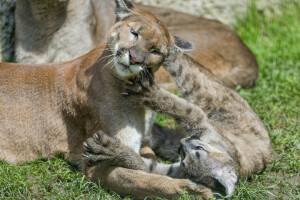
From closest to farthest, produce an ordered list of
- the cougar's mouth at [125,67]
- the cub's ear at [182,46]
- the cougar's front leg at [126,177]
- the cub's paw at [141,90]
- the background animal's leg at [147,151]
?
the cougar's mouth at [125,67] → the cougar's front leg at [126,177] → the cub's paw at [141,90] → the cub's ear at [182,46] → the background animal's leg at [147,151]

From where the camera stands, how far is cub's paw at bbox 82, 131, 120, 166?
452 centimetres

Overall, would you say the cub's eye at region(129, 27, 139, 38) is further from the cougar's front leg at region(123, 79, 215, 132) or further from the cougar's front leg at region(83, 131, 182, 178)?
the cougar's front leg at region(83, 131, 182, 178)

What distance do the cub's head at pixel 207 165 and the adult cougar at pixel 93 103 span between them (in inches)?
4.0

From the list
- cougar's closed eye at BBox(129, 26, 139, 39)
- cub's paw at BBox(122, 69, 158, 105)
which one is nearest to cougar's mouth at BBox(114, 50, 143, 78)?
cub's paw at BBox(122, 69, 158, 105)

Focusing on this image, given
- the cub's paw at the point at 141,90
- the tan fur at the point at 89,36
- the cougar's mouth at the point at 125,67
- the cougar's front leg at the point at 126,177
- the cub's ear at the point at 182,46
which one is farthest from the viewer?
the tan fur at the point at 89,36

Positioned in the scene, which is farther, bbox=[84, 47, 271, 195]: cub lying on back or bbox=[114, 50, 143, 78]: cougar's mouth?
bbox=[84, 47, 271, 195]: cub lying on back

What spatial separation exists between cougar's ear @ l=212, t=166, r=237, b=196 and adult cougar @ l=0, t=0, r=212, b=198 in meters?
0.16

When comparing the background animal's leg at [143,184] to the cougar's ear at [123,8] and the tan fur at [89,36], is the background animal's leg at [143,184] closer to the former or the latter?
the cougar's ear at [123,8]

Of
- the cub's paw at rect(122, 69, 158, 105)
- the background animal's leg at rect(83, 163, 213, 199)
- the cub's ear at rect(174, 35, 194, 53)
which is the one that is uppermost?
the cub's ear at rect(174, 35, 194, 53)

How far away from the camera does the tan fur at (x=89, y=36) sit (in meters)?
6.82

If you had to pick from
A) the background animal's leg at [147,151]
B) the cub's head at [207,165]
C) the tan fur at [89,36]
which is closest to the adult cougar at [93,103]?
the cub's head at [207,165]

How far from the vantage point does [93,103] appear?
16.0 ft

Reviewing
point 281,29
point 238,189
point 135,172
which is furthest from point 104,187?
point 281,29

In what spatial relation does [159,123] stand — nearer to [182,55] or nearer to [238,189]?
[182,55]
